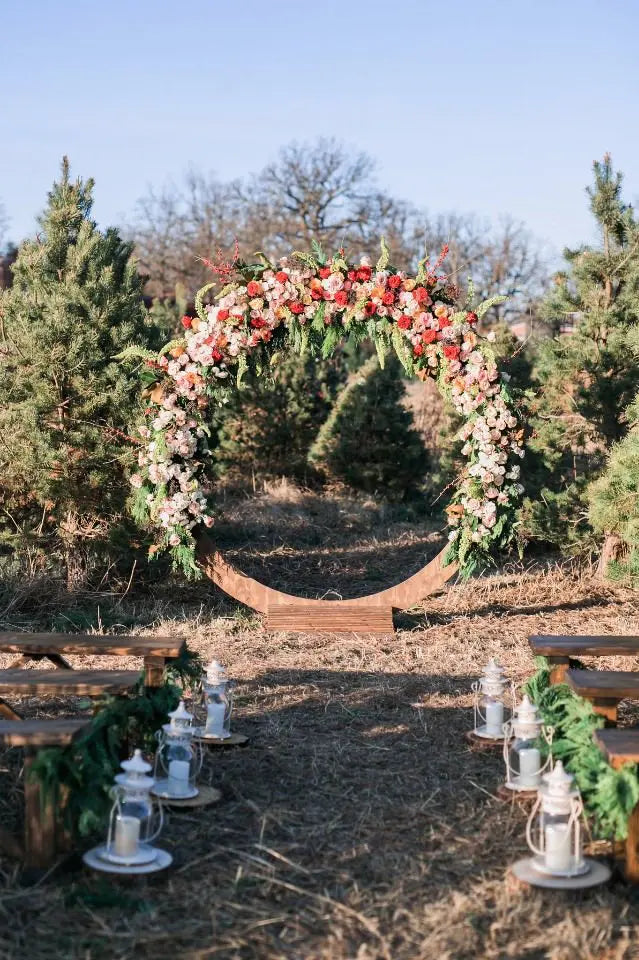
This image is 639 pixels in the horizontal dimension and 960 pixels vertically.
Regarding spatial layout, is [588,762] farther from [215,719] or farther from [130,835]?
[215,719]

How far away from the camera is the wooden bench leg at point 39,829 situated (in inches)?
121

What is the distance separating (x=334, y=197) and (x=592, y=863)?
28.6 m

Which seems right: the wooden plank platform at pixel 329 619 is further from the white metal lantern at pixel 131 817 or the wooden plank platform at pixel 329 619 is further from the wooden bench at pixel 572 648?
the white metal lantern at pixel 131 817

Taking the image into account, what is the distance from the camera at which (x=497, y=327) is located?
376 inches

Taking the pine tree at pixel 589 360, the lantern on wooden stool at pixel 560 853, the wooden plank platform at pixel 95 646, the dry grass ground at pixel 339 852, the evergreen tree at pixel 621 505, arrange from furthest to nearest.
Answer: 1. the pine tree at pixel 589 360
2. the evergreen tree at pixel 621 505
3. the wooden plank platform at pixel 95 646
4. the lantern on wooden stool at pixel 560 853
5. the dry grass ground at pixel 339 852

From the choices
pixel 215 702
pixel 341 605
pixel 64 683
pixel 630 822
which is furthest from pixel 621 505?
pixel 64 683

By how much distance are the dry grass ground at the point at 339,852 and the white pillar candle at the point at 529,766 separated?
0.44 feet

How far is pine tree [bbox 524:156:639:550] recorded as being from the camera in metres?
7.85

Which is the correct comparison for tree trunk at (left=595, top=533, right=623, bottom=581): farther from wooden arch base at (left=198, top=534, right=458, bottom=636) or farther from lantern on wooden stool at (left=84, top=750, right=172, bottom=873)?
lantern on wooden stool at (left=84, top=750, right=172, bottom=873)

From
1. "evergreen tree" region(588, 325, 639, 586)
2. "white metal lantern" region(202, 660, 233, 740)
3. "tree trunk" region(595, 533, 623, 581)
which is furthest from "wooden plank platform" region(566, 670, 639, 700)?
"tree trunk" region(595, 533, 623, 581)

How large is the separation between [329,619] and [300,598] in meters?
0.23

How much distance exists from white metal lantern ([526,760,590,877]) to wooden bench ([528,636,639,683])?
1329 mm

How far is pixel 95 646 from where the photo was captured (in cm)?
443

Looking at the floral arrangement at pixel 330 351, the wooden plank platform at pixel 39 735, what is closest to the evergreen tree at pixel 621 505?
the floral arrangement at pixel 330 351
